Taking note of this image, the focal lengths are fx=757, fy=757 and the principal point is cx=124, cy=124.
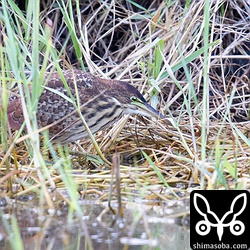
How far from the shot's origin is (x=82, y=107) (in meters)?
5.19

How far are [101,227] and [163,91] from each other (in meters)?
2.59

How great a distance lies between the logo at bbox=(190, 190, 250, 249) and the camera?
3.63 meters

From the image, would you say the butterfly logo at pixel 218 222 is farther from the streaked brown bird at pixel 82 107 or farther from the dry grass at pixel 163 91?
the streaked brown bird at pixel 82 107

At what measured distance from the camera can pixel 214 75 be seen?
6391 mm

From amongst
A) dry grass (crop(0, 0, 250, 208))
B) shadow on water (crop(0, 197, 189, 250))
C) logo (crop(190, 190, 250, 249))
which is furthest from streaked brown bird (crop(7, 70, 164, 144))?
logo (crop(190, 190, 250, 249))

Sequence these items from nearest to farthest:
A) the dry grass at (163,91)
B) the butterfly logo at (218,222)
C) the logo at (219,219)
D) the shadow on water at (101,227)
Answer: the shadow on water at (101,227), the logo at (219,219), the butterfly logo at (218,222), the dry grass at (163,91)

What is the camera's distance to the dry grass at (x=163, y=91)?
4582 mm

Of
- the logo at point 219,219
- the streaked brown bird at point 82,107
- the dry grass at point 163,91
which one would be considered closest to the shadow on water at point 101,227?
the logo at point 219,219

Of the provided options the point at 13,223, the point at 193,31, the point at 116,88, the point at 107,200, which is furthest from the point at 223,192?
the point at 193,31

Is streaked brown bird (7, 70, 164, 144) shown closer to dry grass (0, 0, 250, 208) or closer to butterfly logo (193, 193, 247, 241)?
dry grass (0, 0, 250, 208)

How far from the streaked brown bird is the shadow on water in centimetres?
103

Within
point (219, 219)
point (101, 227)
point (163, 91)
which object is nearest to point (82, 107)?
point (163, 91)

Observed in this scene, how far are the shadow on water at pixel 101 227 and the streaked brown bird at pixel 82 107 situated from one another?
1.03 metres

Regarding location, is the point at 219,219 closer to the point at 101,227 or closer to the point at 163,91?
the point at 101,227
